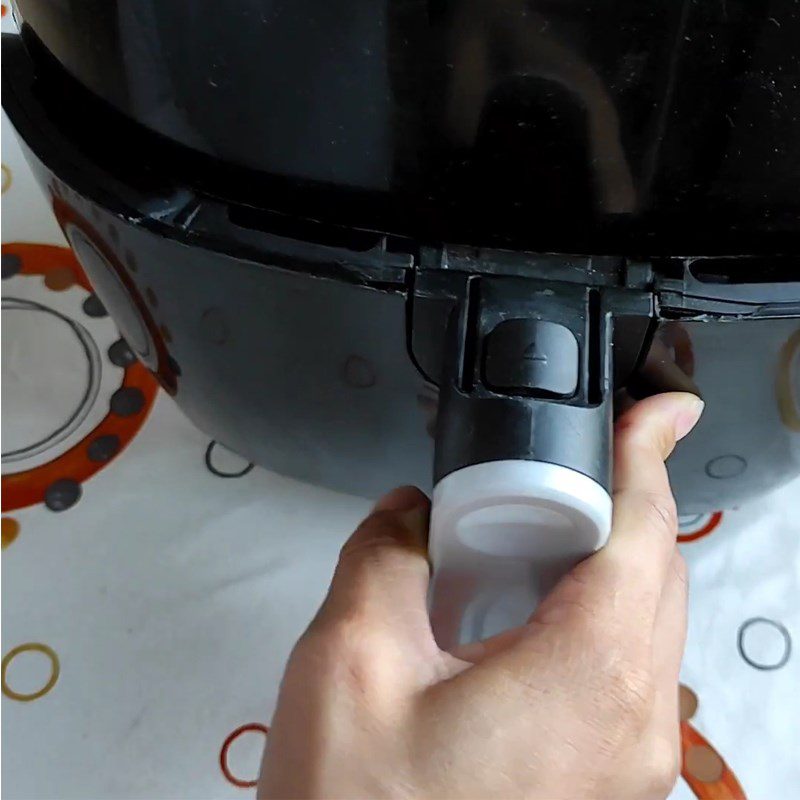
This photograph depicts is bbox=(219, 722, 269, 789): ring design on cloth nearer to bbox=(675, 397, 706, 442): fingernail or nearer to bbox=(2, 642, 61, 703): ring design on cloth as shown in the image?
bbox=(2, 642, 61, 703): ring design on cloth

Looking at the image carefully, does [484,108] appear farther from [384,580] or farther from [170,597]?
[170,597]

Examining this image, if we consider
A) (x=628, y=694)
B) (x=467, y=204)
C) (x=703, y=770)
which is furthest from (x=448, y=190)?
(x=703, y=770)

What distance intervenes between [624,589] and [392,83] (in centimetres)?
11

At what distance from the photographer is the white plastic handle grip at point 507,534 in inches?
7.1

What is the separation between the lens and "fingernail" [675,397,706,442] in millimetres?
226

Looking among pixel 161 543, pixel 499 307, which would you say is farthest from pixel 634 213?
pixel 161 543

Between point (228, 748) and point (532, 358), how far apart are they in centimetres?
19

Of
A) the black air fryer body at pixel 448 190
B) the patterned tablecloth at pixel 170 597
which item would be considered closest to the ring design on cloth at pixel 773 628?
the patterned tablecloth at pixel 170 597

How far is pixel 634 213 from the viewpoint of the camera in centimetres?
20

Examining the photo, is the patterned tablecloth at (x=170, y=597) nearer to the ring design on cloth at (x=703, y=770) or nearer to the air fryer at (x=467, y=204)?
the ring design on cloth at (x=703, y=770)

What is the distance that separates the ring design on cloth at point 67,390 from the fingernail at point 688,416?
0.72 feet

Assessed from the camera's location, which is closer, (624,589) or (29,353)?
(624,589)

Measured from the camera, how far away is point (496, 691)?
0.18 metres

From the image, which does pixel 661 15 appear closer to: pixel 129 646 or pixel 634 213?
pixel 634 213
